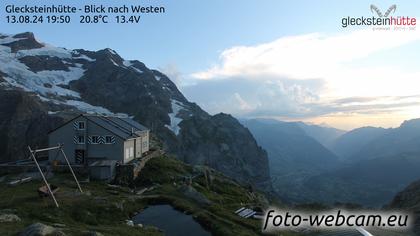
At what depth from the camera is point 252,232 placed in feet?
127

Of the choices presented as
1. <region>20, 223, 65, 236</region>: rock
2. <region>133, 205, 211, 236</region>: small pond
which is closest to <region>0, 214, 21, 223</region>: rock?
<region>20, 223, 65, 236</region>: rock

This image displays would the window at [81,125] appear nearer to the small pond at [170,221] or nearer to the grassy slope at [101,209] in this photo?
the grassy slope at [101,209]

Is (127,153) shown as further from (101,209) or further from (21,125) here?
(21,125)

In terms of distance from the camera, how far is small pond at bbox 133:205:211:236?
4003 centimetres

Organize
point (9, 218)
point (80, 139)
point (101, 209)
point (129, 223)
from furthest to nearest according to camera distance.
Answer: point (80, 139), point (101, 209), point (129, 223), point (9, 218)

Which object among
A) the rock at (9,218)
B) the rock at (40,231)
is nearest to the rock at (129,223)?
the rock at (9,218)

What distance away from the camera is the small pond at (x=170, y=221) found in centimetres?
4003

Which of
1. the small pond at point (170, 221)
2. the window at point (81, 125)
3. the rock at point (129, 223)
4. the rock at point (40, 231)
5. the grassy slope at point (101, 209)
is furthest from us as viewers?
the window at point (81, 125)

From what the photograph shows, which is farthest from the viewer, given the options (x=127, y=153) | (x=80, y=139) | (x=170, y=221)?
(x=127, y=153)

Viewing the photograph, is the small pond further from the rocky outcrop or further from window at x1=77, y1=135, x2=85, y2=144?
the rocky outcrop

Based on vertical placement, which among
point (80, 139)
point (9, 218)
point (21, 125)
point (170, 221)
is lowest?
point (170, 221)

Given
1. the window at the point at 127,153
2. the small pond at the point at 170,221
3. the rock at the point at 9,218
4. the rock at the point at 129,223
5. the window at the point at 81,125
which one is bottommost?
the small pond at the point at 170,221

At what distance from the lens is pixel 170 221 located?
43.2 meters

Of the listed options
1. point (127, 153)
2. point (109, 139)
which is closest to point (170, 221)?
point (109, 139)
